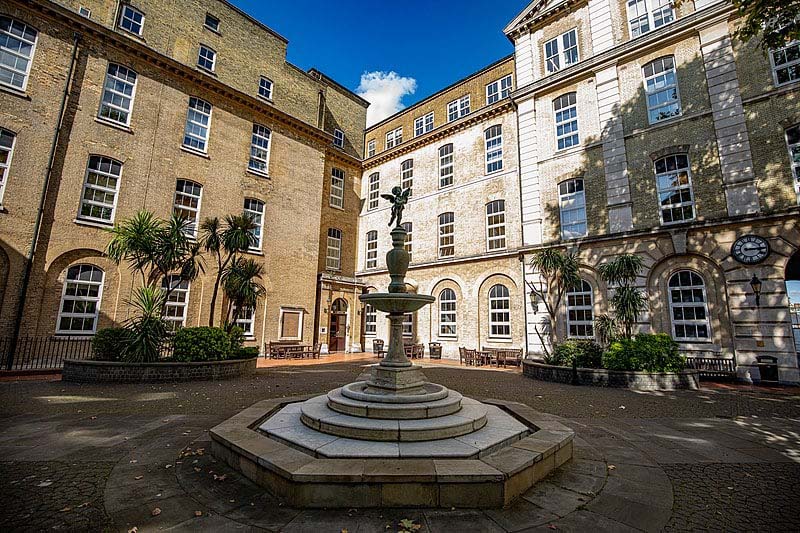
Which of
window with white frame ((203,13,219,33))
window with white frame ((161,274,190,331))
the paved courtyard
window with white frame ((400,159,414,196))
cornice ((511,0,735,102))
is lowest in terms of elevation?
the paved courtyard

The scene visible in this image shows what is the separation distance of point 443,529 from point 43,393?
378 inches

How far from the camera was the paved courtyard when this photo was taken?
2951 mm

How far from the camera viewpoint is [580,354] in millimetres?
10977

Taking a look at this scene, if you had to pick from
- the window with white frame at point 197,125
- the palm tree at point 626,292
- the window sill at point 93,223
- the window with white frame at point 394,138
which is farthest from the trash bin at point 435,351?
the window sill at point 93,223

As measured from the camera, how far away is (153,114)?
15.2 metres

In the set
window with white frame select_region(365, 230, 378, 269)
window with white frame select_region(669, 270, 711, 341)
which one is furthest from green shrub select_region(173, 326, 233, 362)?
window with white frame select_region(669, 270, 711, 341)

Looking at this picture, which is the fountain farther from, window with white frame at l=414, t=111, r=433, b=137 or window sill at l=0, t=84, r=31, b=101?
→ window with white frame at l=414, t=111, r=433, b=137

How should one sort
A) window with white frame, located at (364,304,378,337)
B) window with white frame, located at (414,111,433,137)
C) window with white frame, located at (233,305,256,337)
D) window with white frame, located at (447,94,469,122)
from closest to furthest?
window with white frame, located at (233,305,256,337)
window with white frame, located at (447,94,469,122)
window with white frame, located at (364,304,378,337)
window with white frame, located at (414,111,433,137)

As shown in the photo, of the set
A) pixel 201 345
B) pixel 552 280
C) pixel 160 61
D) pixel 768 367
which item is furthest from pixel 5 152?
pixel 768 367

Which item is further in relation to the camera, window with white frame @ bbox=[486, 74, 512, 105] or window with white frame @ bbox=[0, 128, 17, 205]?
window with white frame @ bbox=[486, 74, 512, 105]

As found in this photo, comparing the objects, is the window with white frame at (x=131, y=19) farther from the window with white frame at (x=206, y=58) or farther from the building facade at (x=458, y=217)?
the building facade at (x=458, y=217)

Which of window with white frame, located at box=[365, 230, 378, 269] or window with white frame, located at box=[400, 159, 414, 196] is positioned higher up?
window with white frame, located at box=[400, 159, 414, 196]

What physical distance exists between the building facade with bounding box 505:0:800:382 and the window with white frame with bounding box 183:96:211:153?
604 inches

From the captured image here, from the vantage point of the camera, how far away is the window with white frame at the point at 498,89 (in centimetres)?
1898
